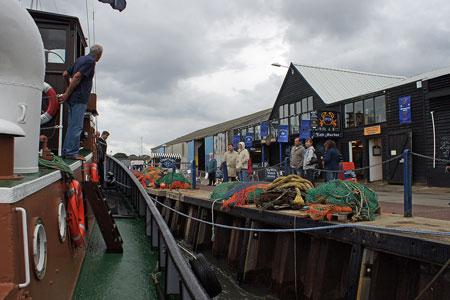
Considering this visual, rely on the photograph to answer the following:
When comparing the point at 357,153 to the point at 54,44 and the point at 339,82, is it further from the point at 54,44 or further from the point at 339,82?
the point at 54,44

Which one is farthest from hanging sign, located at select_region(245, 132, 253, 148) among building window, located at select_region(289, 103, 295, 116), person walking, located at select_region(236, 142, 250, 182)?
person walking, located at select_region(236, 142, 250, 182)

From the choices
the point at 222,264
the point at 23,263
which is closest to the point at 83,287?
the point at 23,263

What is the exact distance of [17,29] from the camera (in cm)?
246

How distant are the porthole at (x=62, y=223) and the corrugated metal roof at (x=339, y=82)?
20463 mm

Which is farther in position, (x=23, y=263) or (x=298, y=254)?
(x=298, y=254)

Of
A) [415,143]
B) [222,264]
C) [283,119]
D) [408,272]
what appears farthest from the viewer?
[283,119]

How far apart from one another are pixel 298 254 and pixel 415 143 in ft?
46.0

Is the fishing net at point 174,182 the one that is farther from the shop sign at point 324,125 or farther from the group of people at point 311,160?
the shop sign at point 324,125

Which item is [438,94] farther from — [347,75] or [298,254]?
[298,254]

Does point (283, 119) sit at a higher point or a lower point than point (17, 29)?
higher

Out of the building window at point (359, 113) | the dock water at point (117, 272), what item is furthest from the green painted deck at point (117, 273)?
the building window at point (359, 113)

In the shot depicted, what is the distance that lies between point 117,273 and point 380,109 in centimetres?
1710

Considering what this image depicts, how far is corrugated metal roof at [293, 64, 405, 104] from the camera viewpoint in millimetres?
22875

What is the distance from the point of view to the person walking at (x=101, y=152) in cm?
873
